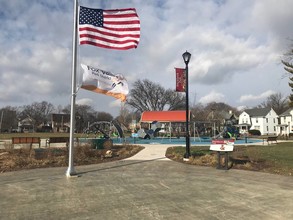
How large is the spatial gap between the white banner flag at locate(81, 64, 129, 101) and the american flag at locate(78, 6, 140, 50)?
3.16 ft

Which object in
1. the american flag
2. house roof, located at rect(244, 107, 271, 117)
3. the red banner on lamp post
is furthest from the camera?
house roof, located at rect(244, 107, 271, 117)

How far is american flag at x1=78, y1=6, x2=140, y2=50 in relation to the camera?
9938 mm

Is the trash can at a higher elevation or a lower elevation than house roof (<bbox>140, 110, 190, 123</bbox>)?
lower

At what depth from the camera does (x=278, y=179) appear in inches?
375

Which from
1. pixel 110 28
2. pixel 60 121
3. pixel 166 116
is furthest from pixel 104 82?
pixel 60 121

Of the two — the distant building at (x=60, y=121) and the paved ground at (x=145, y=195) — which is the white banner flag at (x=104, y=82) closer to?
the paved ground at (x=145, y=195)

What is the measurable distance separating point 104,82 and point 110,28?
6.22 ft

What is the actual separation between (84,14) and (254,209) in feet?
26.1

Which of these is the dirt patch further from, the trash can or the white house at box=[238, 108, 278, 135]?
the white house at box=[238, 108, 278, 135]

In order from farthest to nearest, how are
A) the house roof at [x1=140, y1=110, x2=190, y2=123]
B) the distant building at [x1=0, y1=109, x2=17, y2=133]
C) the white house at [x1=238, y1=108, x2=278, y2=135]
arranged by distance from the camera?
the distant building at [x1=0, y1=109, x2=17, y2=133] < the white house at [x1=238, y1=108, x2=278, y2=135] < the house roof at [x1=140, y1=110, x2=190, y2=123]

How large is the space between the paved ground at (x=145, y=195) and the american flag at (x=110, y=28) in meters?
4.56

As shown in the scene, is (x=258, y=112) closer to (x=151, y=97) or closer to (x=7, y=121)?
(x=151, y=97)

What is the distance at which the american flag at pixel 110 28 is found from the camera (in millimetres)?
9938

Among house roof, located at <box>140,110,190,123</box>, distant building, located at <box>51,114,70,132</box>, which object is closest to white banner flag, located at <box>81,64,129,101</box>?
house roof, located at <box>140,110,190,123</box>
